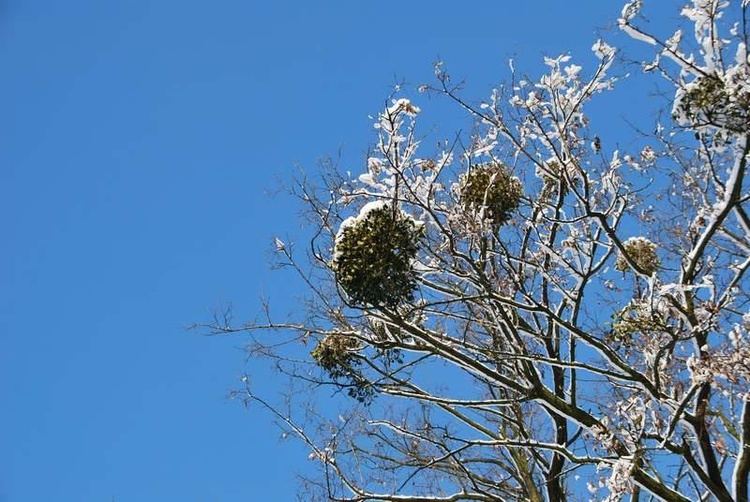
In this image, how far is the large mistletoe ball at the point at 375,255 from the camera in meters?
5.32

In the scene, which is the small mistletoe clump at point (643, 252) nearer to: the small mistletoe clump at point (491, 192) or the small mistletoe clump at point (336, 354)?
the small mistletoe clump at point (491, 192)

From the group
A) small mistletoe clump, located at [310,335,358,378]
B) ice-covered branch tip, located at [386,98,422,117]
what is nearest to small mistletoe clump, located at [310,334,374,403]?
small mistletoe clump, located at [310,335,358,378]

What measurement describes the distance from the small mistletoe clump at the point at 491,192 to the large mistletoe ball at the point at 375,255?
1.33m

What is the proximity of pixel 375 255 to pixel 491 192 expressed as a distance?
1.76m

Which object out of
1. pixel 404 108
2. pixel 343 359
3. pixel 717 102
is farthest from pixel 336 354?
pixel 717 102

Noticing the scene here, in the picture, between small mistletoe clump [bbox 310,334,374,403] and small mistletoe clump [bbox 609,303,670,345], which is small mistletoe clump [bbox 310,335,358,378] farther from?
small mistletoe clump [bbox 609,303,670,345]

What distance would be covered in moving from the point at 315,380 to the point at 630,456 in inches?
131

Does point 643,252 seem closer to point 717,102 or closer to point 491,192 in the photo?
point 491,192

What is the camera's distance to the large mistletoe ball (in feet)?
17.5

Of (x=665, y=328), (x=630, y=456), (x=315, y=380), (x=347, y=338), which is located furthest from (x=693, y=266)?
(x=315, y=380)

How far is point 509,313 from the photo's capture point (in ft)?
23.1

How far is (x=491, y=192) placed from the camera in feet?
21.6

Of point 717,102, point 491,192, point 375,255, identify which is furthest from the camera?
point 491,192

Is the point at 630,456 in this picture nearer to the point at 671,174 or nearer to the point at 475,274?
the point at 475,274
